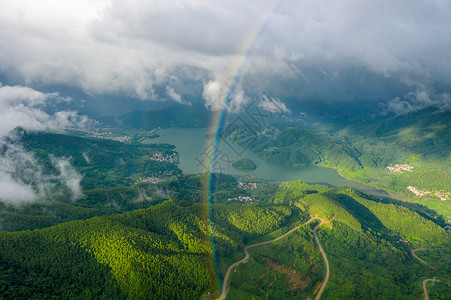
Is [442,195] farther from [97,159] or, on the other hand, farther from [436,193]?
[97,159]

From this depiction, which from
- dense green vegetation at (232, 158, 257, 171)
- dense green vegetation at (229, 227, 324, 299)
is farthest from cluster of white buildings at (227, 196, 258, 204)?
dense green vegetation at (232, 158, 257, 171)

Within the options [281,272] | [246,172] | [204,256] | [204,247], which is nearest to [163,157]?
[246,172]

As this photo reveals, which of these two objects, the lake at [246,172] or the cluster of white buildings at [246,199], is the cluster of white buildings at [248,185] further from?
the lake at [246,172]

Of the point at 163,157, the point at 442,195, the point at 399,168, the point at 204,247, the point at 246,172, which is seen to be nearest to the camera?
the point at 204,247

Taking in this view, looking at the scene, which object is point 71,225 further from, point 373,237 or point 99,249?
point 373,237

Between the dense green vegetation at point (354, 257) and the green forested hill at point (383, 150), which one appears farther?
the green forested hill at point (383, 150)

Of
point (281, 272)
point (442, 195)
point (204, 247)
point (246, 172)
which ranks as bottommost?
point (442, 195)

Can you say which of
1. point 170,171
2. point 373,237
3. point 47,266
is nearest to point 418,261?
point 373,237

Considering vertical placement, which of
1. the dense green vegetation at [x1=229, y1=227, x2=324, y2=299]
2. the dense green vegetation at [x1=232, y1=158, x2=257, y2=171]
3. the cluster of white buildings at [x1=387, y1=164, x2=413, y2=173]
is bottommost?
the cluster of white buildings at [x1=387, y1=164, x2=413, y2=173]

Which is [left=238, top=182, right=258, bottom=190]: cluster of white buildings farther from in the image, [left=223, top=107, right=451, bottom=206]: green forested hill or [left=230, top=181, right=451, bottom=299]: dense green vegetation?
[left=223, top=107, right=451, bottom=206]: green forested hill

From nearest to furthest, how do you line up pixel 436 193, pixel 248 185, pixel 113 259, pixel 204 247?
pixel 113 259
pixel 204 247
pixel 436 193
pixel 248 185

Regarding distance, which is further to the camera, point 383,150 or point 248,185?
point 383,150

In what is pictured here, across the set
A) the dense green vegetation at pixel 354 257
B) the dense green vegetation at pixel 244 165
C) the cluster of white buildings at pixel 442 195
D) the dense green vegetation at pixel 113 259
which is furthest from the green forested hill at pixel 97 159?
the cluster of white buildings at pixel 442 195
